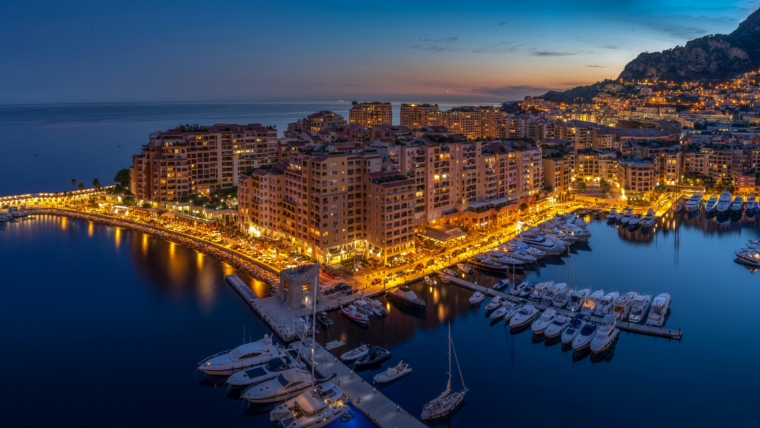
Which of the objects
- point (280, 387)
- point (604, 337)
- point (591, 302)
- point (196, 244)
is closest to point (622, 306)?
point (591, 302)

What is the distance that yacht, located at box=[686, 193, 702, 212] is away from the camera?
40.5 meters

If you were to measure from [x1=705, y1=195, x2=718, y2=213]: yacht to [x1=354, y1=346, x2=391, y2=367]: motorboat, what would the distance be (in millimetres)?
33058

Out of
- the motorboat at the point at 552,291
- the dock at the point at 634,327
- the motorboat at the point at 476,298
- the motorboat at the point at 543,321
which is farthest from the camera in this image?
the motorboat at the point at 476,298

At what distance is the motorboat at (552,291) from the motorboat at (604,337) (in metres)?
2.59

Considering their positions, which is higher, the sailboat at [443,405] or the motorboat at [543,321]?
the motorboat at [543,321]

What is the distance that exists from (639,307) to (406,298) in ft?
29.5

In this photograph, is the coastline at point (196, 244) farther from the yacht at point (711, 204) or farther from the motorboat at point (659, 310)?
the yacht at point (711, 204)

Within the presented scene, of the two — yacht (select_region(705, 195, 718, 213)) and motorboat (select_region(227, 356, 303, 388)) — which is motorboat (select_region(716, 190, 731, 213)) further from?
motorboat (select_region(227, 356, 303, 388))

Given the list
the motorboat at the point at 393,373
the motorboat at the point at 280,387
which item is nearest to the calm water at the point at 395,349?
the motorboat at the point at 393,373

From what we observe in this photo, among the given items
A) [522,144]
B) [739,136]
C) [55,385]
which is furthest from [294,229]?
[739,136]

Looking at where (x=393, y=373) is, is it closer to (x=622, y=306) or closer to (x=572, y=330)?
(x=572, y=330)

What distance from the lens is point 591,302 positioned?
69.5 ft

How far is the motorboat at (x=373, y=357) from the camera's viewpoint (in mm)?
16922

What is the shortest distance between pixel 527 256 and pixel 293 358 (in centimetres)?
1447
